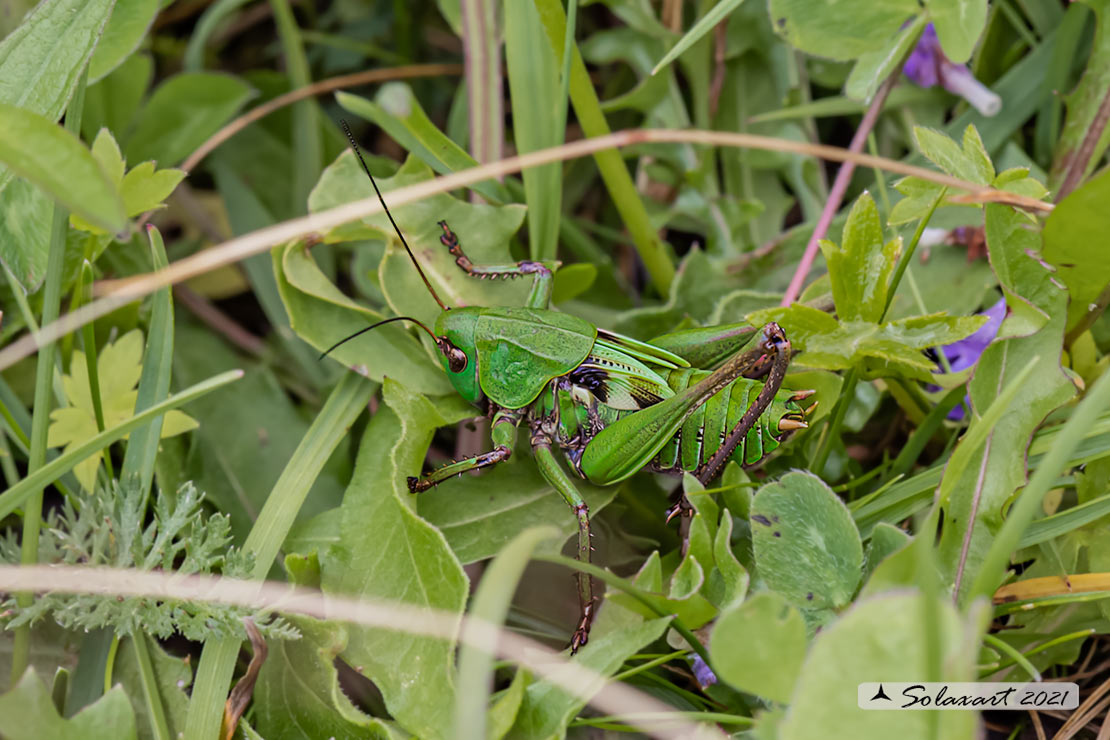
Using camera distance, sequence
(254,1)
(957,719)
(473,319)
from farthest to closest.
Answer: (254,1) → (473,319) → (957,719)

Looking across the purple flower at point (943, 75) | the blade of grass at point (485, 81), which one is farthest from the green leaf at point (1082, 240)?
the blade of grass at point (485, 81)

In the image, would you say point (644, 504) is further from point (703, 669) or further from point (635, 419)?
point (703, 669)

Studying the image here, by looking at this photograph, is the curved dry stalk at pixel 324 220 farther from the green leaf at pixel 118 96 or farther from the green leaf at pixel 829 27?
the green leaf at pixel 118 96

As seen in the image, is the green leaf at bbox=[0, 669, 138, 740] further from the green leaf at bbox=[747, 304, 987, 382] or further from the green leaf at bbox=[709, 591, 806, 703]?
the green leaf at bbox=[747, 304, 987, 382]

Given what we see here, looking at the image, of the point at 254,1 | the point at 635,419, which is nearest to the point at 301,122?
the point at 254,1

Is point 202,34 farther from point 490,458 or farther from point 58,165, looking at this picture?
point 490,458

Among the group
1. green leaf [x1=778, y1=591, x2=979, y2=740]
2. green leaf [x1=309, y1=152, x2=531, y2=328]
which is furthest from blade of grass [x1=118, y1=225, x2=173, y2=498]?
green leaf [x1=778, y1=591, x2=979, y2=740]
